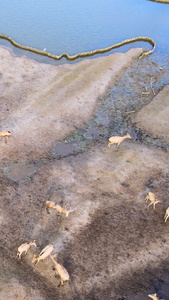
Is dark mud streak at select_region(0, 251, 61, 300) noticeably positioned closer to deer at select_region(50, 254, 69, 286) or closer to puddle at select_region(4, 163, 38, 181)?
deer at select_region(50, 254, 69, 286)

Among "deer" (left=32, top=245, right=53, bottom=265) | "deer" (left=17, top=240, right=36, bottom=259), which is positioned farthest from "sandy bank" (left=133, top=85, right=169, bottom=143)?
"deer" (left=17, top=240, right=36, bottom=259)

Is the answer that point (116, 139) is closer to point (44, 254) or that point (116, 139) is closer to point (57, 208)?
point (57, 208)

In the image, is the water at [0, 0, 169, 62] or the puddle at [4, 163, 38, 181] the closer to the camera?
the puddle at [4, 163, 38, 181]

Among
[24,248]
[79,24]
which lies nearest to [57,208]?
[24,248]

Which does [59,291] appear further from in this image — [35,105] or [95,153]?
[35,105]

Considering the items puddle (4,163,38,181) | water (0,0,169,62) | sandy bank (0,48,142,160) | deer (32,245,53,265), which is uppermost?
water (0,0,169,62)

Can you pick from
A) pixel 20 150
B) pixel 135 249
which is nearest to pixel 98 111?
pixel 20 150
